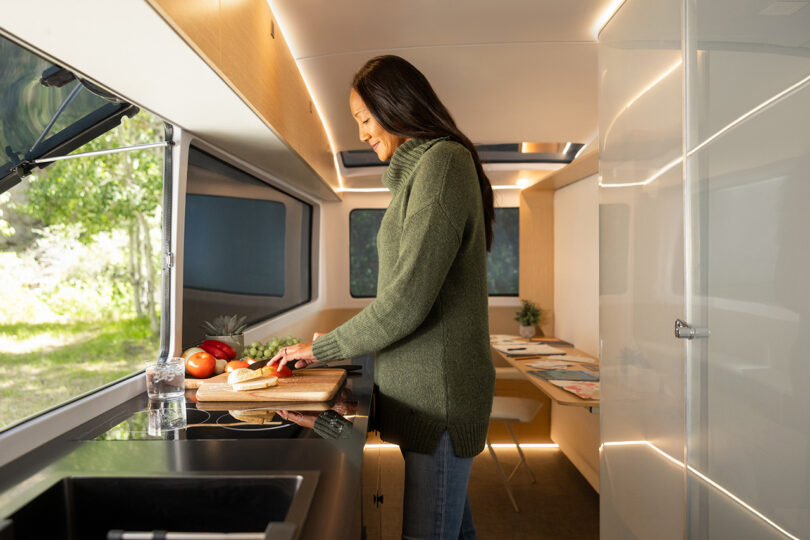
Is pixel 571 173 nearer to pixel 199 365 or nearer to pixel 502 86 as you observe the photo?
pixel 502 86

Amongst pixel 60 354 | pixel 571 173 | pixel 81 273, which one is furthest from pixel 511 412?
pixel 81 273

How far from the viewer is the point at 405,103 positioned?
129cm

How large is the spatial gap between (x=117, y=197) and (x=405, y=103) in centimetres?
723

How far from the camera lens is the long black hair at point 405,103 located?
1.29 meters

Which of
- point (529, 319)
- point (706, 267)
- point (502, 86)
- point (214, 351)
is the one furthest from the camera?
point (529, 319)

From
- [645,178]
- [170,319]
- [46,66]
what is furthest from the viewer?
[170,319]

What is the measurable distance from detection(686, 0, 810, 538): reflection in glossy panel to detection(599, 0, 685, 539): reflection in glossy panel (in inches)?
3.6

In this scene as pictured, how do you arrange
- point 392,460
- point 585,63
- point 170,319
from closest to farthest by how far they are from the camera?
point 170,319 → point 585,63 → point 392,460

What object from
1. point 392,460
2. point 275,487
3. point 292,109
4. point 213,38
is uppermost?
point 292,109

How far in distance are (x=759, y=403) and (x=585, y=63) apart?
1522mm

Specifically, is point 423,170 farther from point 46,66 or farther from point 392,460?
point 392,460

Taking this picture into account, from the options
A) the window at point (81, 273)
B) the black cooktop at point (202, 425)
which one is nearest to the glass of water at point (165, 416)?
the black cooktop at point (202, 425)

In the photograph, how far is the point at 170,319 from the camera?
Answer: 186 centimetres

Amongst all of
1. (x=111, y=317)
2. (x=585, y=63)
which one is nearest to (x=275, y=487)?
(x=585, y=63)
